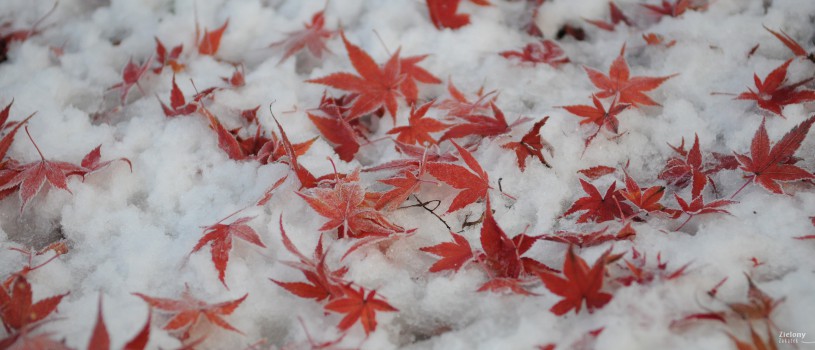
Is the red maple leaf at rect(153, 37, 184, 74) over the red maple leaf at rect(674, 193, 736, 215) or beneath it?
over

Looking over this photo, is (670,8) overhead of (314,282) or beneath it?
overhead

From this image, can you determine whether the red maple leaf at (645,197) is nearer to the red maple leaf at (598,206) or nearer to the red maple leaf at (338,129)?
the red maple leaf at (598,206)

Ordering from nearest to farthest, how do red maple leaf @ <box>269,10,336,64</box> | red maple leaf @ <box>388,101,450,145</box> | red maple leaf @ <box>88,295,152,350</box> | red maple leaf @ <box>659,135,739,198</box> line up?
red maple leaf @ <box>88,295,152,350</box> → red maple leaf @ <box>659,135,739,198</box> → red maple leaf @ <box>388,101,450,145</box> → red maple leaf @ <box>269,10,336,64</box>

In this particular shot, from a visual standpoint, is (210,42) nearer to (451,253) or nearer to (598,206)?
(451,253)

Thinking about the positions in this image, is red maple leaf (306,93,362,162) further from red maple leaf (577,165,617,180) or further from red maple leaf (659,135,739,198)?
red maple leaf (659,135,739,198)

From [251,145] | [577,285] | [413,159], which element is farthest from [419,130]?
[577,285]

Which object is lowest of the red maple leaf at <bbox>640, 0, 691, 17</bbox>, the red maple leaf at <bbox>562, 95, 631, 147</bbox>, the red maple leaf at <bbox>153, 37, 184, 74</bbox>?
the red maple leaf at <bbox>562, 95, 631, 147</bbox>

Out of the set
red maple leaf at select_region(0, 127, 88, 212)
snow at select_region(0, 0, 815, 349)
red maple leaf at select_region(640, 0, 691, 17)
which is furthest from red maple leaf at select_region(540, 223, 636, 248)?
red maple leaf at select_region(0, 127, 88, 212)

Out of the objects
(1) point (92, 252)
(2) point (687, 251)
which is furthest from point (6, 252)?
(2) point (687, 251)
